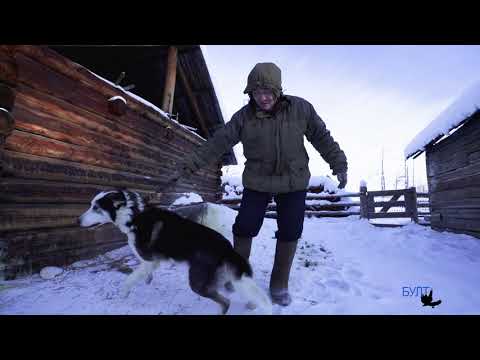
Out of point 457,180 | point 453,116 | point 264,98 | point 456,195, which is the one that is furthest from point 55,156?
point 456,195

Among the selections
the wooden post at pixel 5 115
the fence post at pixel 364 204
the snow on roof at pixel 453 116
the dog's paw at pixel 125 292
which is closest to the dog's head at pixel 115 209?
the dog's paw at pixel 125 292

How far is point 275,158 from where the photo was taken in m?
2.47

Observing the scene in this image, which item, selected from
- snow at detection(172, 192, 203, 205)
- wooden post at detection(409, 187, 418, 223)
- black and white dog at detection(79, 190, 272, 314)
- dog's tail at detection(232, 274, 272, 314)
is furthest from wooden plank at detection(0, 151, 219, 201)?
wooden post at detection(409, 187, 418, 223)

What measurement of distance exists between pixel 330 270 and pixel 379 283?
0.77 metres

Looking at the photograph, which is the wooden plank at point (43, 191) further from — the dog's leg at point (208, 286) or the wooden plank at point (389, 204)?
the wooden plank at point (389, 204)

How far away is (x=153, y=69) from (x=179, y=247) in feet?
22.5

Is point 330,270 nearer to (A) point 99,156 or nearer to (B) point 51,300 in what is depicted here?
(B) point 51,300

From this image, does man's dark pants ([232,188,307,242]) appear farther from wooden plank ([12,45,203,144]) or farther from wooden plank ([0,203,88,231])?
wooden plank ([12,45,203,144])

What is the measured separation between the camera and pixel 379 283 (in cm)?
295

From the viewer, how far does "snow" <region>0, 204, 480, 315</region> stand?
223 centimetres
